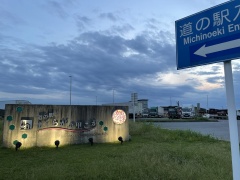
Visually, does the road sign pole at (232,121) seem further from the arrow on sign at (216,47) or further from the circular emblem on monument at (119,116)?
the circular emblem on monument at (119,116)

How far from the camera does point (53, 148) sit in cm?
1070

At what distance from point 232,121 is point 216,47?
1.07 meters

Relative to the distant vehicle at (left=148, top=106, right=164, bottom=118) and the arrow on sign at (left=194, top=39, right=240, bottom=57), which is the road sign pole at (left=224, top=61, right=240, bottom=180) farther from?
the distant vehicle at (left=148, top=106, right=164, bottom=118)

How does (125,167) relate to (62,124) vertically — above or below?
below

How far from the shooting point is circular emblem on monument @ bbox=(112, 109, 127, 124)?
12.9m

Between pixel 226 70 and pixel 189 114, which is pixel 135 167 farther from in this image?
pixel 189 114

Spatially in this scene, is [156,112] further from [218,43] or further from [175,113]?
[218,43]

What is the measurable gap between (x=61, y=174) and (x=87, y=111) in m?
6.74

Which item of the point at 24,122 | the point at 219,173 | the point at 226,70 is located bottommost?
the point at 219,173

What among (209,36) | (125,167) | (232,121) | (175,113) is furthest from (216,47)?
(175,113)

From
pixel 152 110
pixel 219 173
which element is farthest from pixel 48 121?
pixel 152 110

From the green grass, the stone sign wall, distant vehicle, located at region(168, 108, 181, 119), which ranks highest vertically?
distant vehicle, located at region(168, 108, 181, 119)

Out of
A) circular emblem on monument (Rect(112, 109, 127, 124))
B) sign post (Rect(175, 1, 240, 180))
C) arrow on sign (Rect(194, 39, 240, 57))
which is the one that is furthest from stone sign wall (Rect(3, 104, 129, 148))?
arrow on sign (Rect(194, 39, 240, 57))

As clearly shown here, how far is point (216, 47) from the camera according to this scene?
3.59 meters
